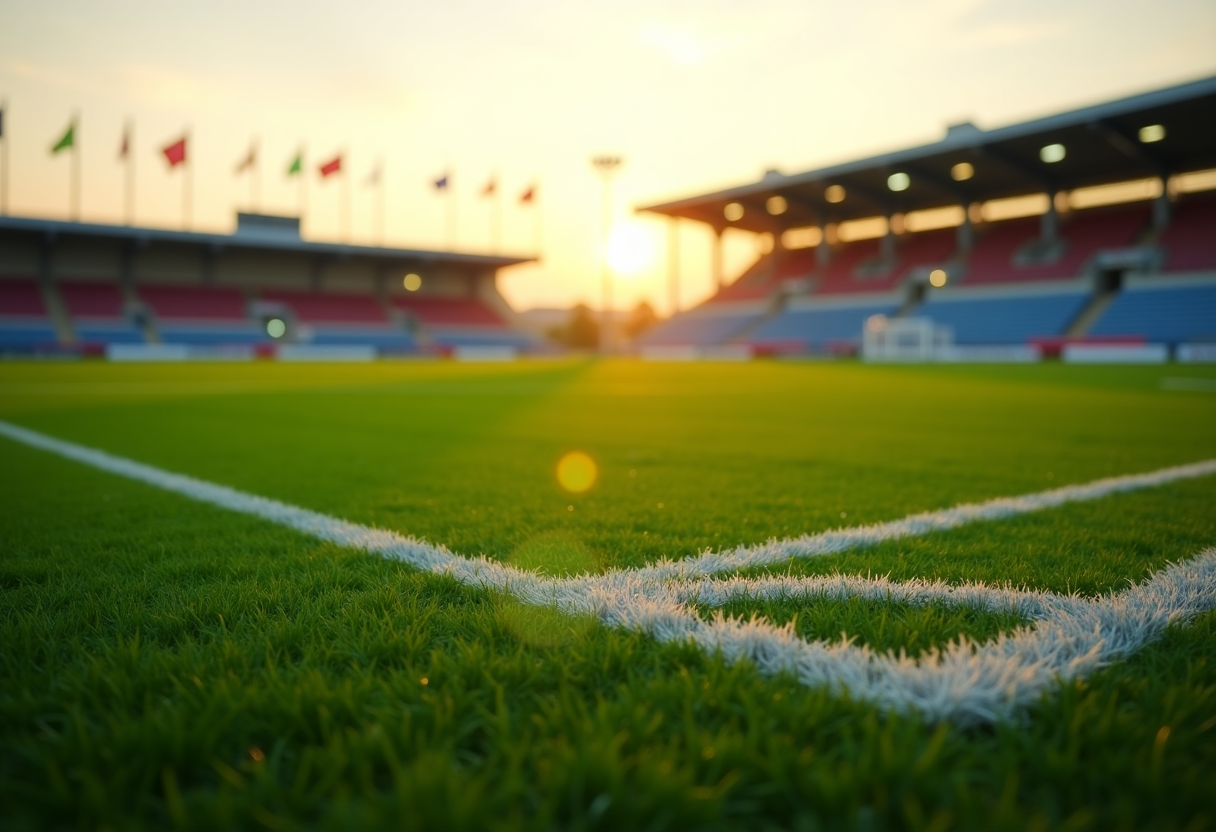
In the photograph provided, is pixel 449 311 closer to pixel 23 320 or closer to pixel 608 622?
pixel 23 320

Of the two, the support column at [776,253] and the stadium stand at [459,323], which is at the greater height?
the support column at [776,253]

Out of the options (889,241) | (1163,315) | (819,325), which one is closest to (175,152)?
(819,325)

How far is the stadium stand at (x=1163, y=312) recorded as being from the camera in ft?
83.6

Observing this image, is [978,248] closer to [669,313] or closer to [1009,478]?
[669,313]

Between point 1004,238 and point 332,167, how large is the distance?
32.5 meters

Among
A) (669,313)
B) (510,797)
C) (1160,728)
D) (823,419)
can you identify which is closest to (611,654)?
(510,797)

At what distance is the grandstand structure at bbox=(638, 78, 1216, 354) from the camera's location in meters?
26.8

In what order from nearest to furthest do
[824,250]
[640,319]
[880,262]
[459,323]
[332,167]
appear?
[332,167] → [880,262] → [824,250] → [459,323] → [640,319]

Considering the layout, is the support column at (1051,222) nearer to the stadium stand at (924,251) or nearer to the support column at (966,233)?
the support column at (966,233)

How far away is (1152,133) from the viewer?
87.5 feet

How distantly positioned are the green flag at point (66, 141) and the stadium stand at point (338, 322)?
13496 millimetres

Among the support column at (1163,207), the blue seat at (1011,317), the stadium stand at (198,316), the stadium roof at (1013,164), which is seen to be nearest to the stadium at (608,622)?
the stadium roof at (1013,164)

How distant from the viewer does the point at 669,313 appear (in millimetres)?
47344

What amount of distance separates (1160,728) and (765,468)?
3103 mm
